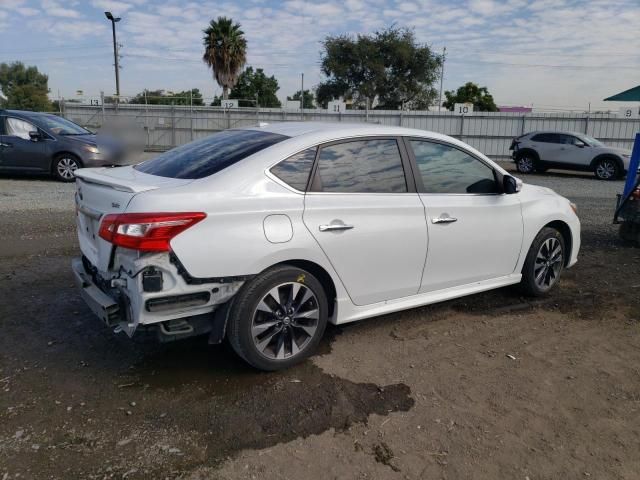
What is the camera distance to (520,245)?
4.67m

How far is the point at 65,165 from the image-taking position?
11.8 m

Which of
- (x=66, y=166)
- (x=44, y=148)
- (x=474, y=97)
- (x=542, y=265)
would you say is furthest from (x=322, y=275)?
(x=474, y=97)

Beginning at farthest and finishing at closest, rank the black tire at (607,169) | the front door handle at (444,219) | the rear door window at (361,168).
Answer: the black tire at (607,169) < the front door handle at (444,219) < the rear door window at (361,168)

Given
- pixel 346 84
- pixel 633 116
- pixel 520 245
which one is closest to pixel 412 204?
pixel 520 245

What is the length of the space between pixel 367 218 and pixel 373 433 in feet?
4.75

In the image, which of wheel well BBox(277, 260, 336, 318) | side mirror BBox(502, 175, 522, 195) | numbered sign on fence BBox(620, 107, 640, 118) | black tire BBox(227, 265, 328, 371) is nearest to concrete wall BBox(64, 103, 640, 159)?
numbered sign on fence BBox(620, 107, 640, 118)

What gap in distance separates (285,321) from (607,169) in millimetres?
16923

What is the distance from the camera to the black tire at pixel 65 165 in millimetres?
11734

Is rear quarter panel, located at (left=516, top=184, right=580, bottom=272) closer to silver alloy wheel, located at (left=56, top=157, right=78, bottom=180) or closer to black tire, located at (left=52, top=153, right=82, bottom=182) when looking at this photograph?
black tire, located at (left=52, top=153, right=82, bottom=182)

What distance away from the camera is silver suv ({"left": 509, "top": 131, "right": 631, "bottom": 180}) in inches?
666

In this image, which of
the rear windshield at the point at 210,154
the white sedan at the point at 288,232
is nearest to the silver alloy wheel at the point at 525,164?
the white sedan at the point at 288,232

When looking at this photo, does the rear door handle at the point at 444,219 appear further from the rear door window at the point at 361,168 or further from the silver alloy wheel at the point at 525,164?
the silver alloy wheel at the point at 525,164

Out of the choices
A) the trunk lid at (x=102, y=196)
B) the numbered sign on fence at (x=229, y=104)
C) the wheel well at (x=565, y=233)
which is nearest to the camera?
the trunk lid at (x=102, y=196)

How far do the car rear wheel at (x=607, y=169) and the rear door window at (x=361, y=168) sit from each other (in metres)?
15.8
